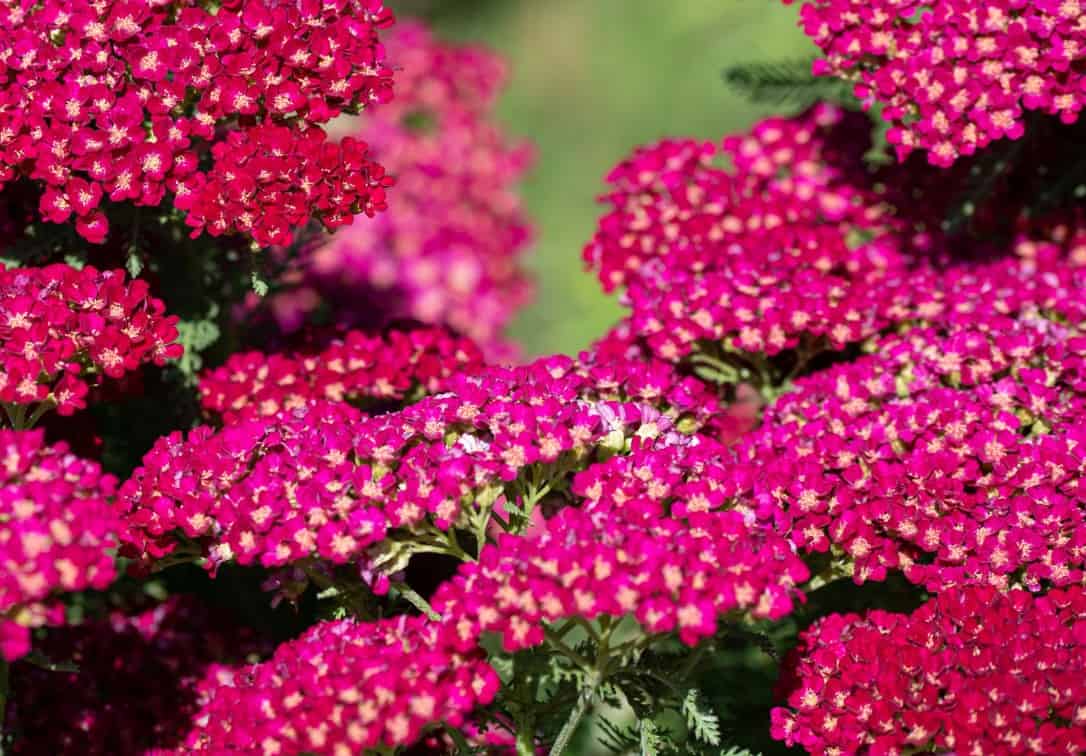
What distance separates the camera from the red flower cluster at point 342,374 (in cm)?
255

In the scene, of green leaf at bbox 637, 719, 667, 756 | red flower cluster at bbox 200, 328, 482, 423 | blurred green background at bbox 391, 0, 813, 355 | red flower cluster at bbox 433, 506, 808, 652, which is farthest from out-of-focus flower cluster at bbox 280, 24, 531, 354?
red flower cluster at bbox 433, 506, 808, 652

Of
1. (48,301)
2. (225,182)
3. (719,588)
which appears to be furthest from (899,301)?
(48,301)

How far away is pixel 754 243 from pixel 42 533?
166 centimetres

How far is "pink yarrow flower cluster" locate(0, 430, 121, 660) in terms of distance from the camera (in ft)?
5.59

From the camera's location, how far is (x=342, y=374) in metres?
2.62

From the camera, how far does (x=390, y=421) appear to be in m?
2.15

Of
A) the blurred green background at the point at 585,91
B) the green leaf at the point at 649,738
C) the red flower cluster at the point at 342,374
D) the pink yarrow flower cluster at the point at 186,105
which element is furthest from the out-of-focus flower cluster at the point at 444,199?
the green leaf at the point at 649,738

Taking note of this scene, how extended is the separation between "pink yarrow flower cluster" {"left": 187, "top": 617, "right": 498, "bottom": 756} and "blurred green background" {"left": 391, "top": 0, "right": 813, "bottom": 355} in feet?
11.1

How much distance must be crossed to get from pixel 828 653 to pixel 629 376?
0.61 metres

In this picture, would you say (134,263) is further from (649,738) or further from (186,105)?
(649,738)

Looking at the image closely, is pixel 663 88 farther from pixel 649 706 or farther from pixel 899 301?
pixel 649 706

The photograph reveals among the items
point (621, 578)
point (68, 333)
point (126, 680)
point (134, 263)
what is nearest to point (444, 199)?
point (134, 263)

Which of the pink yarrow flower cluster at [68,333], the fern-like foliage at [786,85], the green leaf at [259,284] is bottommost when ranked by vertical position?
the pink yarrow flower cluster at [68,333]

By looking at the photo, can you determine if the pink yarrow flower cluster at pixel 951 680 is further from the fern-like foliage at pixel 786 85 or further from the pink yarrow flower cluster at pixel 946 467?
the fern-like foliage at pixel 786 85
